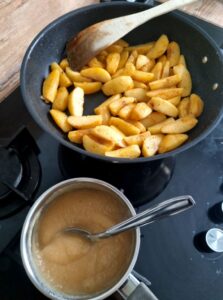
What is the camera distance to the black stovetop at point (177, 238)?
637 mm

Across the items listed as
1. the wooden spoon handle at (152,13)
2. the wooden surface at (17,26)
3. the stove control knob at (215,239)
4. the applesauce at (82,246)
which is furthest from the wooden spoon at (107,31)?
the stove control knob at (215,239)

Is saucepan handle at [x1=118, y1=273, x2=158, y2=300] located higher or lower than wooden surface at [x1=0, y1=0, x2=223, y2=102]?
lower

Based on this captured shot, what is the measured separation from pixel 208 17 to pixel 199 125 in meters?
0.55

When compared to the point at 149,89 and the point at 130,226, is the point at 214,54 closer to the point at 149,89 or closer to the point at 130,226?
the point at 149,89

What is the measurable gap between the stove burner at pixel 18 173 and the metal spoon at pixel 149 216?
19 cm

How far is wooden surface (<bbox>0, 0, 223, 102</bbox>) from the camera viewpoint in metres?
0.82

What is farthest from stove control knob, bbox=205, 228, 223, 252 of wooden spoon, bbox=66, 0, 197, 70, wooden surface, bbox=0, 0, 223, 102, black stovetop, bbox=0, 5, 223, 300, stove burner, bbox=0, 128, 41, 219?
wooden surface, bbox=0, 0, 223, 102

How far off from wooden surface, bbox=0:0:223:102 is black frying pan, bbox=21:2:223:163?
111 millimetres

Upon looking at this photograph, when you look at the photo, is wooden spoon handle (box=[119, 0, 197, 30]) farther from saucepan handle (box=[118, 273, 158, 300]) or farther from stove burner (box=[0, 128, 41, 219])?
saucepan handle (box=[118, 273, 158, 300])

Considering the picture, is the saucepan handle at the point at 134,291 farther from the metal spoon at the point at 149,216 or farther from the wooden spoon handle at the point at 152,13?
the wooden spoon handle at the point at 152,13

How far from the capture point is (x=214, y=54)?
82 cm

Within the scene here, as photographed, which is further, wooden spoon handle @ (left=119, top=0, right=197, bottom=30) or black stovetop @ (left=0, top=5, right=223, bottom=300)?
wooden spoon handle @ (left=119, top=0, right=197, bottom=30)

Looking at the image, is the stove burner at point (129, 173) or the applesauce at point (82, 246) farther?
the stove burner at point (129, 173)

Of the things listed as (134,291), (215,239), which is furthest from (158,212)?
(215,239)
